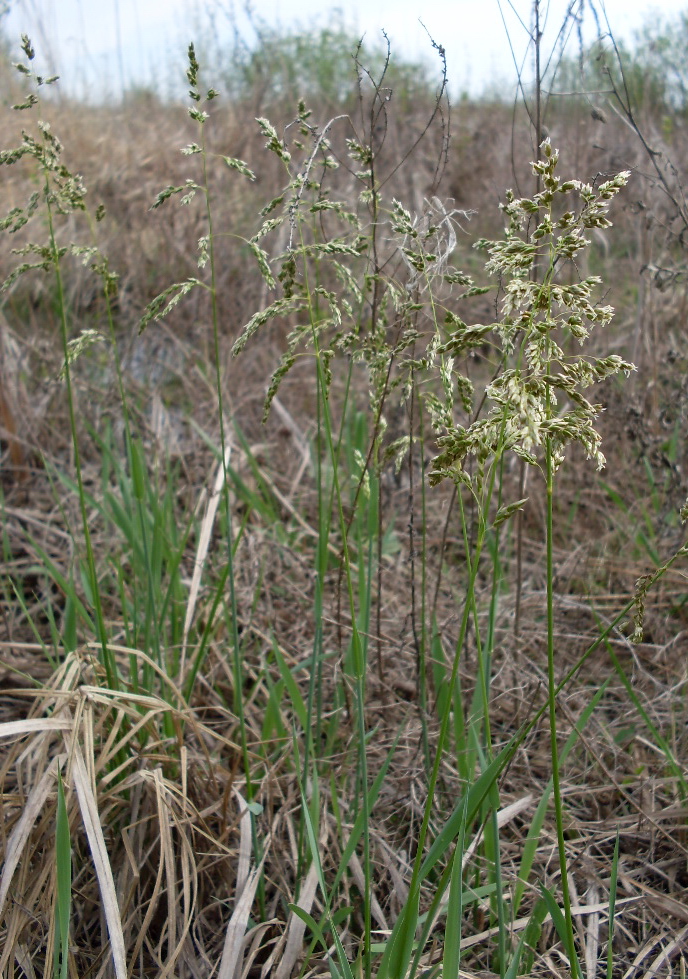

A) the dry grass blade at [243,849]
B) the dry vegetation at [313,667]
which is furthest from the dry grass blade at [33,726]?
the dry grass blade at [243,849]

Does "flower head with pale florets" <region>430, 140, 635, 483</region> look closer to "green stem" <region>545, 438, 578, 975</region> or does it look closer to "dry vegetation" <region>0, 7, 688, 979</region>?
"green stem" <region>545, 438, 578, 975</region>

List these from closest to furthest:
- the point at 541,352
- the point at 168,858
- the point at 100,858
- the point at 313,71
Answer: the point at 541,352 < the point at 100,858 < the point at 168,858 < the point at 313,71

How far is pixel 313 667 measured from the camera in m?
1.48

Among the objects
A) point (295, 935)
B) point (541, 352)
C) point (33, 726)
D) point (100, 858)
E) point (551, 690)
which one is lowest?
point (295, 935)

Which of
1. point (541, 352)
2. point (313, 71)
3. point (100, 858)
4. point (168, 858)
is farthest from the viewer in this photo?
point (313, 71)

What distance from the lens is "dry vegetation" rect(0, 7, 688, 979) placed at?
1435 mm

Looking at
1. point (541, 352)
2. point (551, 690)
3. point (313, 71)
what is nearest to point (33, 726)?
point (551, 690)

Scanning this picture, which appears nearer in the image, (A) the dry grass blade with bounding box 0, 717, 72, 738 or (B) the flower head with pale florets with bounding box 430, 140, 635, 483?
(B) the flower head with pale florets with bounding box 430, 140, 635, 483

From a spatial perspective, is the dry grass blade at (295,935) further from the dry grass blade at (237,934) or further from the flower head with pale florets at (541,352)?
the flower head with pale florets at (541,352)

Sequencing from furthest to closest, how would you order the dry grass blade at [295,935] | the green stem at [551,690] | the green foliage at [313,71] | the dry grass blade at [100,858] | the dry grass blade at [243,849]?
the green foliage at [313,71]
the dry grass blade at [243,849]
the dry grass blade at [295,935]
the dry grass blade at [100,858]
the green stem at [551,690]

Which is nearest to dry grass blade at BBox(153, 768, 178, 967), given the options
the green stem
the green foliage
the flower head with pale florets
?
the green stem

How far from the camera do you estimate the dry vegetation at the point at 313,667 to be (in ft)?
4.71

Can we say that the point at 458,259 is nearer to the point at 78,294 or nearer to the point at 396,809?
the point at 78,294

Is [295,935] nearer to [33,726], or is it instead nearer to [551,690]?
[33,726]
